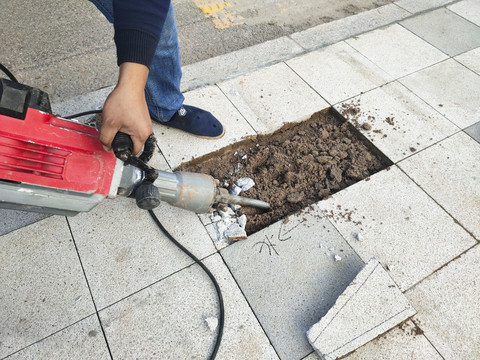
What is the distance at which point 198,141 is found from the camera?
2.53 metres

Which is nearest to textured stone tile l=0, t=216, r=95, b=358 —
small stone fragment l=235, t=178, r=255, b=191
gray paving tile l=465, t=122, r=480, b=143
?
small stone fragment l=235, t=178, r=255, b=191

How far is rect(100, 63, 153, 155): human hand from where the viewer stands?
126cm

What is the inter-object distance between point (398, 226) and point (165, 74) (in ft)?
6.16

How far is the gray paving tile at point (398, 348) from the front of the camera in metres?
1.70

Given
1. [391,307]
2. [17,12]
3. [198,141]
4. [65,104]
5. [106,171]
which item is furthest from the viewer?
→ [17,12]

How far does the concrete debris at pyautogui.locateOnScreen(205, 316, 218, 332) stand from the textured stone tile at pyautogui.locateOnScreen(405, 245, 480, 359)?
111 centimetres

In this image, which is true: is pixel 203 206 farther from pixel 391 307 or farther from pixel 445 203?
pixel 445 203

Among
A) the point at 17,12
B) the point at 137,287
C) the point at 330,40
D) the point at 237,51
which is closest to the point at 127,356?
the point at 137,287

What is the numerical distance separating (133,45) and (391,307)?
1821 millimetres

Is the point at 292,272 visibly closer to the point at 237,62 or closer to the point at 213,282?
the point at 213,282

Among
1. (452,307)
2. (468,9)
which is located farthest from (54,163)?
(468,9)

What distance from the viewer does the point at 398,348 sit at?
67.9 inches

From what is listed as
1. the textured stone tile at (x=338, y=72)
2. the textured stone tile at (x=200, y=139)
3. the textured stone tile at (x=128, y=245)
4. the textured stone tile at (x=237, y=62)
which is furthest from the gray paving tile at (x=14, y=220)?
the textured stone tile at (x=338, y=72)

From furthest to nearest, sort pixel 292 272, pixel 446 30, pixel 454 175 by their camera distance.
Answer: pixel 446 30 → pixel 454 175 → pixel 292 272
